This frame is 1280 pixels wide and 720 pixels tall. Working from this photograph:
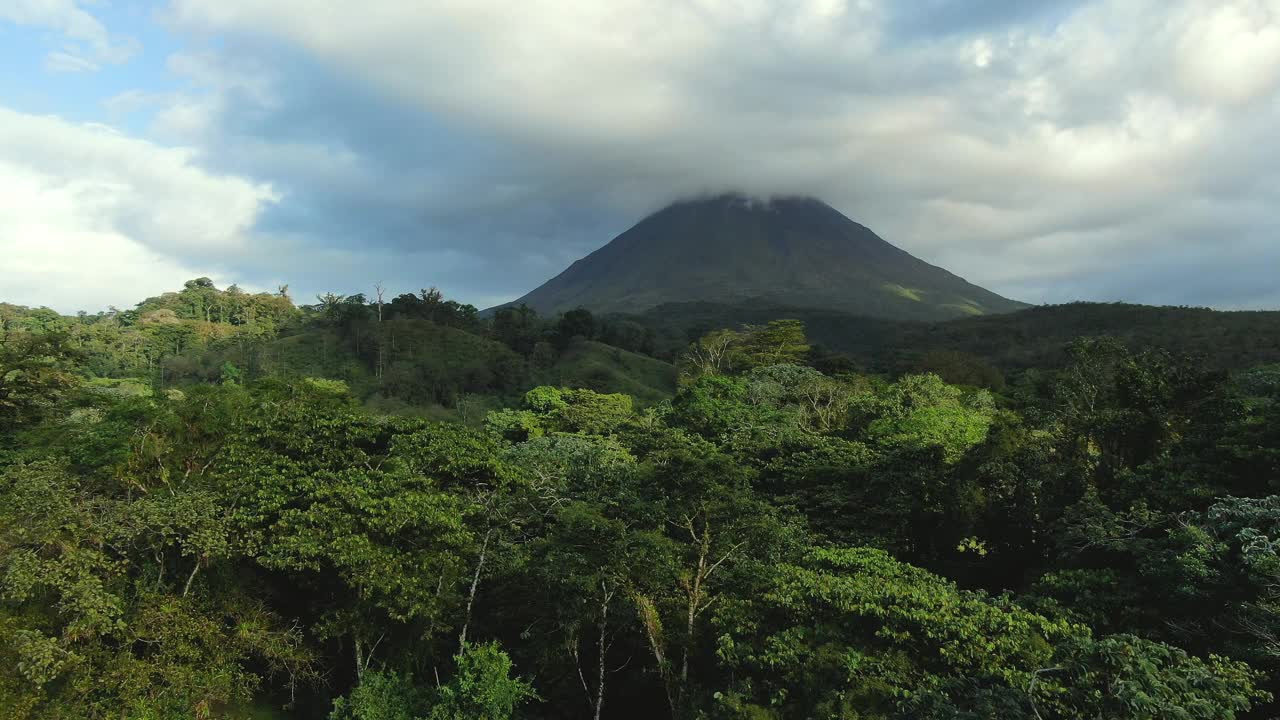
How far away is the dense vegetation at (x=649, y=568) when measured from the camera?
8992 millimetres

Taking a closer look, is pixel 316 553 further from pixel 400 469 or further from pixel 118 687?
pixel 118 687

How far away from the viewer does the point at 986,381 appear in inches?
1950

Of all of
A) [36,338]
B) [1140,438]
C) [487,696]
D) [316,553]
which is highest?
[36,338]

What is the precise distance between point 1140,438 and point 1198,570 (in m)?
7.95

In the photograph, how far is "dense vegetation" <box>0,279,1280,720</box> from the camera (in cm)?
899

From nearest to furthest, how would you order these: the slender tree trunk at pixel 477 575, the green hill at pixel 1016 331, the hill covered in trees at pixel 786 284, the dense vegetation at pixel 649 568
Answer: the dense vegetation at pixel 649 568, the slender tree trunk at pixel 477 575, the green hill at pixel 1016 331, the hill covered in trees at pixel 786 284

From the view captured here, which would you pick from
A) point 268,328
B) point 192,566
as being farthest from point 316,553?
point 268,328

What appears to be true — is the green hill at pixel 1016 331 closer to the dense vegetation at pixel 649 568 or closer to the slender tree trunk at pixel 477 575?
the dense vegetation at pixel 649 568

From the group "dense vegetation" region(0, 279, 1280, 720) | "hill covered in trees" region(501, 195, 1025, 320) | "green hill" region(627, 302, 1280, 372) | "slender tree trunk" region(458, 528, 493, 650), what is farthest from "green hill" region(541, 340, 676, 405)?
"hill covered in trees" region(501, 195, 1025, 320)

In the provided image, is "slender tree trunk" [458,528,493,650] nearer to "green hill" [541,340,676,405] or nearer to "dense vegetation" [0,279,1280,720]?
"dense vegetation" [0,279,1280,720]

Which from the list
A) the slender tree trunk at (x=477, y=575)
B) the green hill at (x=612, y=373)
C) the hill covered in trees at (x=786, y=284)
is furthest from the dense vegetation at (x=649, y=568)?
the hill covered in trees at (x=786, y=284)

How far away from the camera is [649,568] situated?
12109mm

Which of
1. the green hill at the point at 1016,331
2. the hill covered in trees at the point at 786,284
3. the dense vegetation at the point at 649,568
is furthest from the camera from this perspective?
the hill covered in trees at the point at 786,284

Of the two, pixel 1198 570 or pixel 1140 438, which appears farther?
pixel 1140 438
